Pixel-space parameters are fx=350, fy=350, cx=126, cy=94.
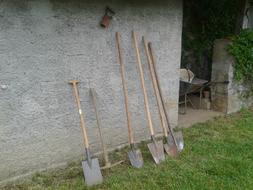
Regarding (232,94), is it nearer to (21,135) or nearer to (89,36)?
(89,36)

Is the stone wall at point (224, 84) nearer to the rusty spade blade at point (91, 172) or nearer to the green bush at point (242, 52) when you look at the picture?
the green bush at point (242, 52)

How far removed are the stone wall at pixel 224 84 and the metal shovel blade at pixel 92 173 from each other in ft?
10.8

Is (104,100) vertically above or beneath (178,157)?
above

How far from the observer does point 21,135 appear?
3.70 metres

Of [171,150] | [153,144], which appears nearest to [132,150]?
[153,144]

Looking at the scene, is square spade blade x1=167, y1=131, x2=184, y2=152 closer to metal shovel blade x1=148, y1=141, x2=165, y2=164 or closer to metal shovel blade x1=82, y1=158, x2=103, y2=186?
metal shovel blade x1=148, y1=141, x2=165, y2=164

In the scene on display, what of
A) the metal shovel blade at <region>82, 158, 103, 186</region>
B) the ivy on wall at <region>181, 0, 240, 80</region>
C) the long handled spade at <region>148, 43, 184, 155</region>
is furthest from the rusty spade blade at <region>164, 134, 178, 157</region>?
the ivy on wall at <region>181, 0, 240, 80</region>

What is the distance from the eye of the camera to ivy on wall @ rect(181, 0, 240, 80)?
23.4 ft

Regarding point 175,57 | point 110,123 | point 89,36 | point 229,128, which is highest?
point 89,36

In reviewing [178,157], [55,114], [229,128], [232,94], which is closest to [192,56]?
[232,94]

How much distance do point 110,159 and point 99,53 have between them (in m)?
1.31

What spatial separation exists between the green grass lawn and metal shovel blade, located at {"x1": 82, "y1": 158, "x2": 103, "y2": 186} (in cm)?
7

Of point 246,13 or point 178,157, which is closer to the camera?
point 178,157

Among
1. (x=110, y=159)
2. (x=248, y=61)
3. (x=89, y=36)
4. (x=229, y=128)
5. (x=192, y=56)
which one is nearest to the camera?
(x=89, y=36)
